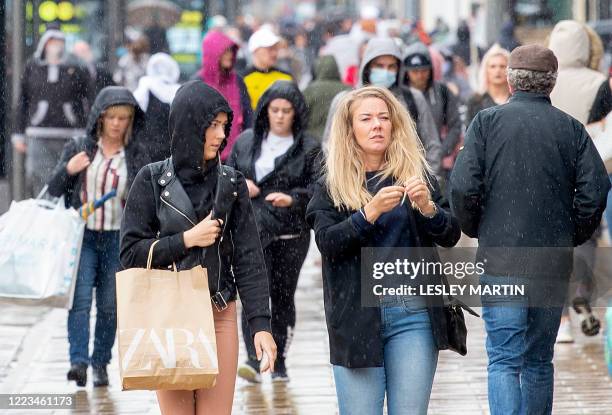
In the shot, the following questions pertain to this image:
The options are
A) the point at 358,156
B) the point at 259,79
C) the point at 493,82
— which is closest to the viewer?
the point at 358,156

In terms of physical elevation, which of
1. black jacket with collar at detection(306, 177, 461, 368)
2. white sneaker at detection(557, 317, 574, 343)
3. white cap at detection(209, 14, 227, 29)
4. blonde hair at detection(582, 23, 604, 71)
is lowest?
white sneaker at detection(557, 317, 574, 343)

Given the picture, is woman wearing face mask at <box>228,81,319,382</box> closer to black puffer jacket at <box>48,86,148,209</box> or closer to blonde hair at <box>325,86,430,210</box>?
black puffer jacket at <box>48,86,148,209</box>

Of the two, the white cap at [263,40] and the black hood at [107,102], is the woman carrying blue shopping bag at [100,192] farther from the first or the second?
the white cap at [263,40]

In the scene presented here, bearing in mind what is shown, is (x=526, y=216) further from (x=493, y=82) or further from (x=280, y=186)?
(x=493, y=82)

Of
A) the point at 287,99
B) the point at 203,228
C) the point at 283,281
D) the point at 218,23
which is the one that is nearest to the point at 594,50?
the point at 287,99

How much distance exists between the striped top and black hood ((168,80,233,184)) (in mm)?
3421

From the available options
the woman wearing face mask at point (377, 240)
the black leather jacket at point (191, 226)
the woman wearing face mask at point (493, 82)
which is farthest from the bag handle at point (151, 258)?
the woman wearing face mask at point (493, 82)

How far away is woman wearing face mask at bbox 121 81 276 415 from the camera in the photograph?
A: 19.0 ft

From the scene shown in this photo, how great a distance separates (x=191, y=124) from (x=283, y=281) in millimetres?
3785

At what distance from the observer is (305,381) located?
943 centimetres

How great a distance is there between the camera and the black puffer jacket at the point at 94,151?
923 cm

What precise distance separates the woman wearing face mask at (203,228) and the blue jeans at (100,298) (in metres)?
3.48

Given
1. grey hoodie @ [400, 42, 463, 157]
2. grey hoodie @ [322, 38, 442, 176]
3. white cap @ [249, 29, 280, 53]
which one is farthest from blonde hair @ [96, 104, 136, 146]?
white cap @ [249, 29, 280, 53]

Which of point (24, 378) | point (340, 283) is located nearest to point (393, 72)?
point (24, 378)
